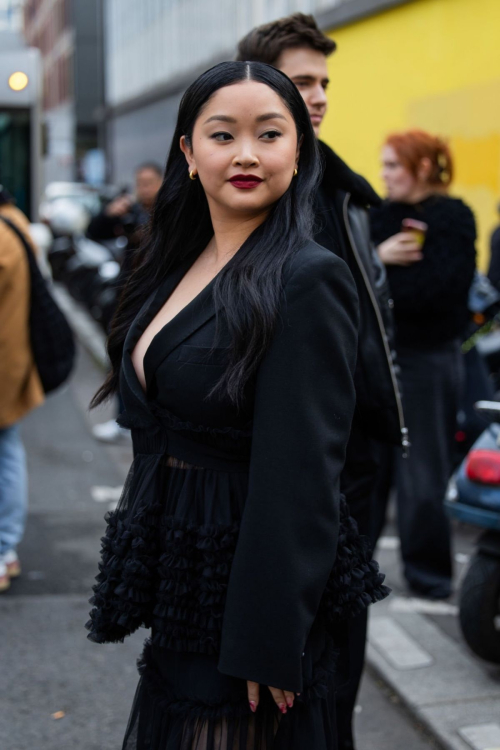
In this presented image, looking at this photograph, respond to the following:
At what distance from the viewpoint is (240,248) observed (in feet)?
6.88

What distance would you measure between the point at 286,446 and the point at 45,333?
2.93 meters

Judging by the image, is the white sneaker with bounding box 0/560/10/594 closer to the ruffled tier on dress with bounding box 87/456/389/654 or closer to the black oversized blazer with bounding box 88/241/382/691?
the ruffled tier on dress with bounding box 87/456/389/654

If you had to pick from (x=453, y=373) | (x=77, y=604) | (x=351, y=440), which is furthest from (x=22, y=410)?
(x=351, y=440)

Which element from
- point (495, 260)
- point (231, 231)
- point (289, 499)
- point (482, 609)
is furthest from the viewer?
point (495, 260)

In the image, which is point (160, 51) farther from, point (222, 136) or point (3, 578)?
point (222, 136)

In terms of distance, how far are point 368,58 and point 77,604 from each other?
7728 millimetres

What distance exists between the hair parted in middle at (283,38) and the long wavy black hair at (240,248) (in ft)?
2.36

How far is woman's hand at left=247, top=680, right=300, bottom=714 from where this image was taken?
194 centimetres

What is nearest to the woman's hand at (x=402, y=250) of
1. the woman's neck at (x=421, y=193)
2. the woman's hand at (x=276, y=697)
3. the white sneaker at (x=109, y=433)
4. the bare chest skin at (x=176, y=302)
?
the woman's neck at (x=421, y=193)

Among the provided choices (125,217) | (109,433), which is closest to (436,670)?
(109,433)

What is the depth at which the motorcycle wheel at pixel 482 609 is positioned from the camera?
3.77m

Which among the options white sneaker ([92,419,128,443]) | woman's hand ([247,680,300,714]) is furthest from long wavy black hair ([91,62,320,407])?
white sneaker ([92,419,128,443])

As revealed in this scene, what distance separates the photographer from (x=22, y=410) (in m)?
4.67

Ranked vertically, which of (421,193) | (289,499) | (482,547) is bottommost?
(482,547)
